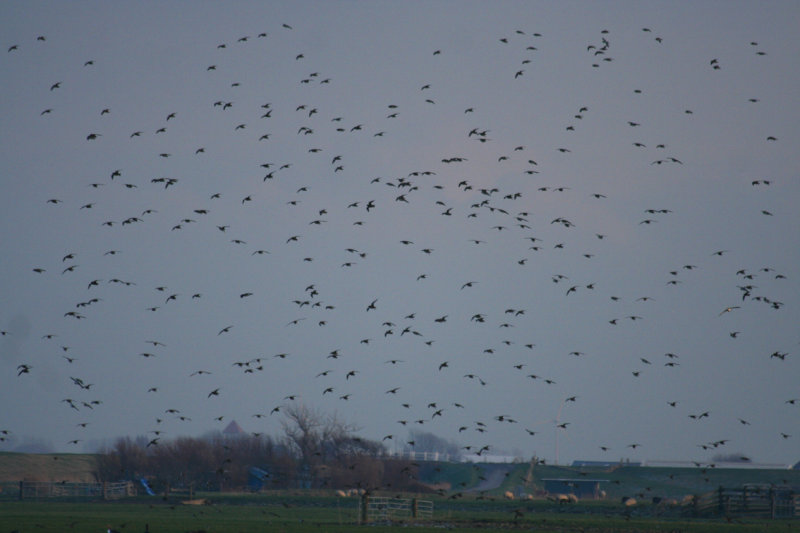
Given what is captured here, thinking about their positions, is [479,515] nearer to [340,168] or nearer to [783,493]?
[783,493]

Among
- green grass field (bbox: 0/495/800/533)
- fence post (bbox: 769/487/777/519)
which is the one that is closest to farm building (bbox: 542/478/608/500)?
green grass field (bbox: 0/495/800/533)

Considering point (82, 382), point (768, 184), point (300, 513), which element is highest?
Result: point (768, 184)

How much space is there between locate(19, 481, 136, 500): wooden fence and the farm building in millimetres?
53827

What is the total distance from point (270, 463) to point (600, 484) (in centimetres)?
4638

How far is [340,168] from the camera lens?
150 ft

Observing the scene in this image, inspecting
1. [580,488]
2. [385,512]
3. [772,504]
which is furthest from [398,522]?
[580,488]

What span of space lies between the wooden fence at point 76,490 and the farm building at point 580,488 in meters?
53.8

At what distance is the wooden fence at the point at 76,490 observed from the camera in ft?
323

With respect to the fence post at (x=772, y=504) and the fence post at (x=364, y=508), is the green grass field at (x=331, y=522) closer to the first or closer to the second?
the fence post at (x=364, y=508)

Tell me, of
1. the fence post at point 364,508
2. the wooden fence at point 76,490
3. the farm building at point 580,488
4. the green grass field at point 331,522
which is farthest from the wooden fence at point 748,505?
the wooden fence at point 76,490

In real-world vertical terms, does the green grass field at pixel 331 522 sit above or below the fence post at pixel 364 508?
below

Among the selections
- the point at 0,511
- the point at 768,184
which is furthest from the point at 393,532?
the point at 0,511

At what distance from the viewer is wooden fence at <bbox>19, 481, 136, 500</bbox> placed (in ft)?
323

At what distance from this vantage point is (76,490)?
104688 millimetres
